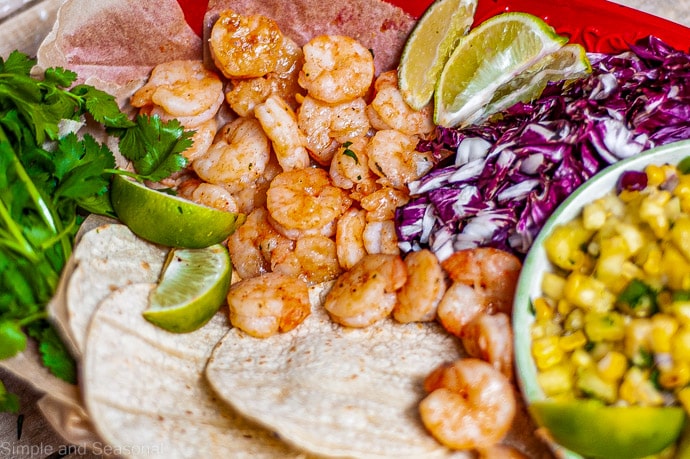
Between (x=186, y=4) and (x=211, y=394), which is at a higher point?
(x=186, y=4)

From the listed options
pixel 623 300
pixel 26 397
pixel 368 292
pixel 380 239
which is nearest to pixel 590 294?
pixel 623 300

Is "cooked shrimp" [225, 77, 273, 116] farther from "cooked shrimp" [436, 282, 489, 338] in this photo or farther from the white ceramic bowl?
the white ceramic bowl

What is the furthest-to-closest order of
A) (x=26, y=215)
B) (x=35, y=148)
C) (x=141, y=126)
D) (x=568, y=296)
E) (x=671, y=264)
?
(x=141, y=126)
(x=35, y=148)
(x=26, y=215)
(x=568, y=296)
(x=671, y=264)

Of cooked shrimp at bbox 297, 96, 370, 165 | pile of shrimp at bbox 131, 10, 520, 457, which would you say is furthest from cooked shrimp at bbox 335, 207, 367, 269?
cooked shrimp at bbox 297, 96, 370, 165

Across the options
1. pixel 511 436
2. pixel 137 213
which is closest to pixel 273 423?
pixel 511 436

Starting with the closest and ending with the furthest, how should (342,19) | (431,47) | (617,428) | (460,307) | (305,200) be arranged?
(617,428) → (460,307) → (305,200) → (431,47) → (342,19)

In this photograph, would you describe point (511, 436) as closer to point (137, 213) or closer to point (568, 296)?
point (568, 296)

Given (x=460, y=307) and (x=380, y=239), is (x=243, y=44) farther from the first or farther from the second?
(x=460, y=307)
